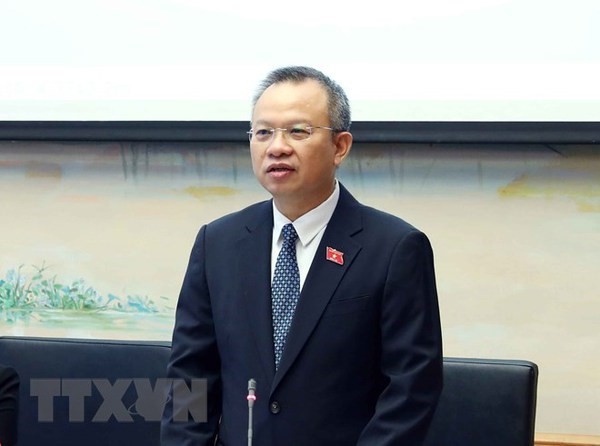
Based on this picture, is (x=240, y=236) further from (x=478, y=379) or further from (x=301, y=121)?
(x=478, y=379)

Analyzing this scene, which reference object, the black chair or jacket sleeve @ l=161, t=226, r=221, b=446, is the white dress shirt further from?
the black chair

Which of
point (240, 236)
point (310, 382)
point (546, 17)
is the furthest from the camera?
point (546, 17)

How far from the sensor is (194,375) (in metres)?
1.96

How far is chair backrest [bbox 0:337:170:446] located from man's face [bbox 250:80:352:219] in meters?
0.73

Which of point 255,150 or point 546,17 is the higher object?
point 546,17

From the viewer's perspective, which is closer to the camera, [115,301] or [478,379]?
[478,379]

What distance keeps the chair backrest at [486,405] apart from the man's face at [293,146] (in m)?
0.61

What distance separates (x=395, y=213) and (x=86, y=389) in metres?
0.98

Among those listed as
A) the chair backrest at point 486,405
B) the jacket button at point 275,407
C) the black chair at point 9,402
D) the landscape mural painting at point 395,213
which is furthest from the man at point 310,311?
the landscape mural painting at point 395,213

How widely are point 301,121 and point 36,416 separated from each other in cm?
115

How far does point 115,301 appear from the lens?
9.91ft

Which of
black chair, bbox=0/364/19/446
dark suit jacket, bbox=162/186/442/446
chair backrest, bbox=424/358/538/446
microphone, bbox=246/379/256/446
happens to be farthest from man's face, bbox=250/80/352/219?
black chair, bbox=0/364/19/446

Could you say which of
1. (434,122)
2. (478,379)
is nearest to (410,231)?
(478,379)

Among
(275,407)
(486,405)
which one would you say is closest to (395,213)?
(486,405)
